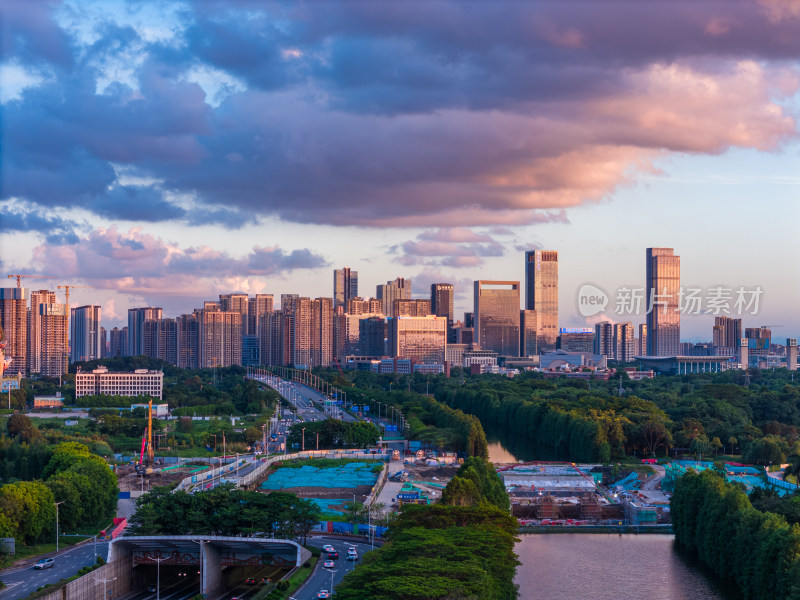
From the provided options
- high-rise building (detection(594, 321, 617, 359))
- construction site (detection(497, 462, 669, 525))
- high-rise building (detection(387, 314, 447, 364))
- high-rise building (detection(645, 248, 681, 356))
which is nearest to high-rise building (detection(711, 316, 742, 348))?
high-rise building (detection(645, 248, 681, 356))

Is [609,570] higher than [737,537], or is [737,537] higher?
[737,537]

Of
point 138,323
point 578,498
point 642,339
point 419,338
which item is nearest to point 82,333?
point 138,323

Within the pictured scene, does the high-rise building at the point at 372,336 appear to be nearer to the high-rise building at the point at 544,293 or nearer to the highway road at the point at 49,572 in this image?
the high-rise building at the point at 544,293

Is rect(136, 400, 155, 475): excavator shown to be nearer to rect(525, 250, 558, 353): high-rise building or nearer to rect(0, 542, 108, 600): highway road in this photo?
rect(0, 542, 108, 600): highway road

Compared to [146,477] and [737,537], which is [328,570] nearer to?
[737,537]

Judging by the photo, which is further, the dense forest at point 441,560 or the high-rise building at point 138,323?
the high-rise building at point 138,323

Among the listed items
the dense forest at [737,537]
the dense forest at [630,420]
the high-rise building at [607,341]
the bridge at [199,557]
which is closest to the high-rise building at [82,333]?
the dense forest at [630,420]

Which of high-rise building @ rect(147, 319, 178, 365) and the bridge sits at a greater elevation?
high-rise building @ rect(147, 319, 178, 365)
